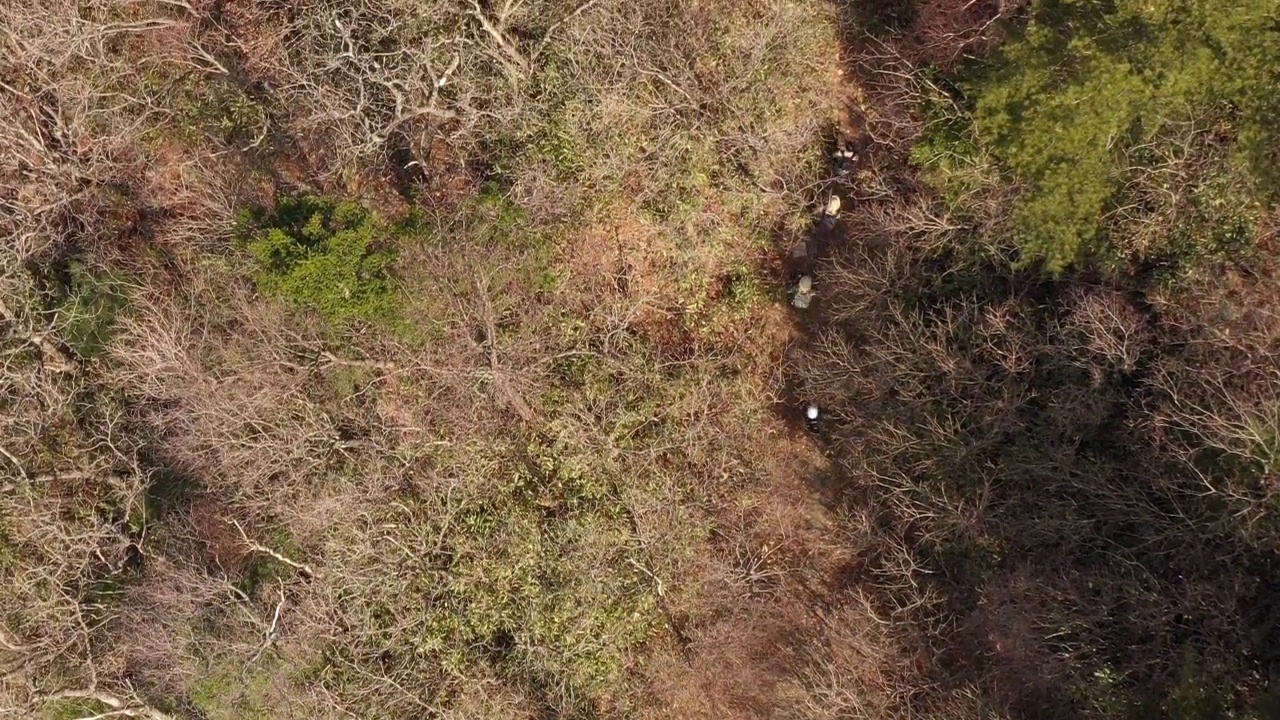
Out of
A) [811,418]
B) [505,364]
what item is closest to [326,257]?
[505,364]

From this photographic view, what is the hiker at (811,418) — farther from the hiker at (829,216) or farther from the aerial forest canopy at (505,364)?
the hiker at (829,216)

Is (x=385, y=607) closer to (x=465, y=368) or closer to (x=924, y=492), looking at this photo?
(x=465, y=368)

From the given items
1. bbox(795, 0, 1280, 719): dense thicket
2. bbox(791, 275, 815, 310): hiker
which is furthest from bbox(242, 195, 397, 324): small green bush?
bbox(795, 0, 1280, 719): dense thicket

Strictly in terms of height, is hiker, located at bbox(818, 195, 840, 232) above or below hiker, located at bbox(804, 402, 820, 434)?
above

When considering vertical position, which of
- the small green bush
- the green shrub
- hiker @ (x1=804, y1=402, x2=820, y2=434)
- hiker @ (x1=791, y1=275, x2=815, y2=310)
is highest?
the green shrub

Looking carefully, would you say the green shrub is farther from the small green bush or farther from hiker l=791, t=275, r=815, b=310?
the small green bush

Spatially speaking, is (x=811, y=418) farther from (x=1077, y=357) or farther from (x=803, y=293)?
(x=1077, y=357)

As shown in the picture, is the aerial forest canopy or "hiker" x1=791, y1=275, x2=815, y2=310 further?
"hiker" x1=791, y1=275, x2=815, y2=310

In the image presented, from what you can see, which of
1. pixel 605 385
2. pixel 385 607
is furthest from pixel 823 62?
pixel 385 607

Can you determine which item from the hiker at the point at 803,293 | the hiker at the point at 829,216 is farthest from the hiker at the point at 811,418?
the hiker at the point at 829,216
